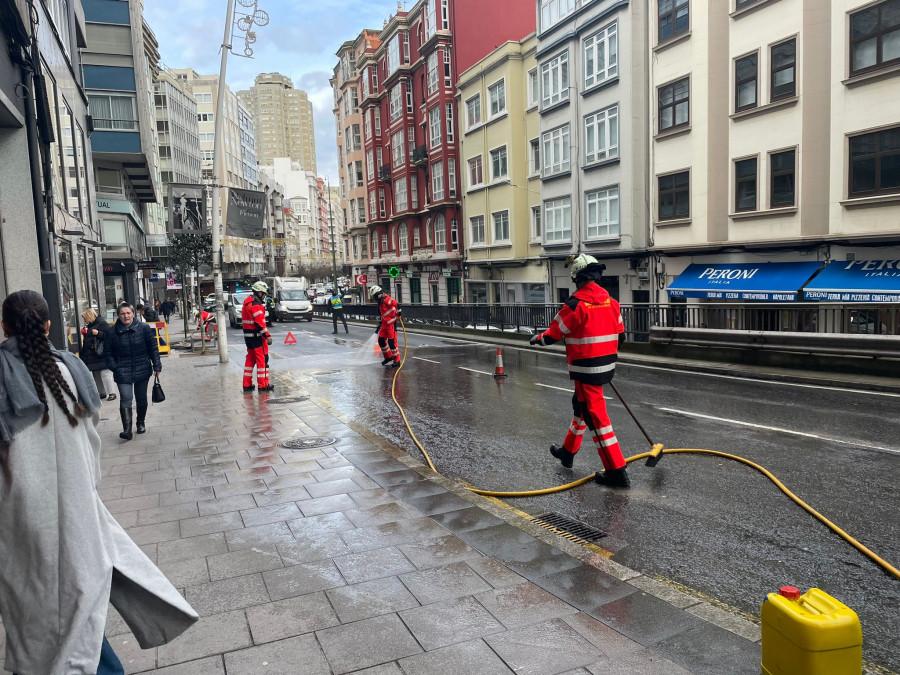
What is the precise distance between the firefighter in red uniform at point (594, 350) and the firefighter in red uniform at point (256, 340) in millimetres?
7714

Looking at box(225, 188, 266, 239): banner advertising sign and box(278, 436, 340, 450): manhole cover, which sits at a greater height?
box(225, 188, 266, 239): banner advertising sign

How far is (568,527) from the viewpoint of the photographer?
17.5 feet

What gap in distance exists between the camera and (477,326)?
2758cm

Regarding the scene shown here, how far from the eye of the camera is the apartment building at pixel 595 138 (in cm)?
2595

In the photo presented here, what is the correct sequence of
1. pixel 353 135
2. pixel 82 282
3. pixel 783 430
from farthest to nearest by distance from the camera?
pixel 353 135
pixel 82 282
pixel 783 430

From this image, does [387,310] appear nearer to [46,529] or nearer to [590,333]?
[590,333]

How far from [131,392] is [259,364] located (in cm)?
408

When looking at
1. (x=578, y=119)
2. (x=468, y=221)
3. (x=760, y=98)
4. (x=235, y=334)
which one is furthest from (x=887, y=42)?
(x=235, y=334)

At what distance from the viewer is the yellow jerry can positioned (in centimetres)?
257

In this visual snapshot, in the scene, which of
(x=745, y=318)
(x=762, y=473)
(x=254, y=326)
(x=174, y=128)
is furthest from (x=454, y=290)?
(x=174, y=128)

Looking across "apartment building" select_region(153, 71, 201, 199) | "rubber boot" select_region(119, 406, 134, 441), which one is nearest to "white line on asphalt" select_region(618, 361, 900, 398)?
"rubber boot" select_region(119, 406, 134, 441)

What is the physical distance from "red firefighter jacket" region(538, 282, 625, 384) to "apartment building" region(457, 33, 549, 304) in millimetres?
26594

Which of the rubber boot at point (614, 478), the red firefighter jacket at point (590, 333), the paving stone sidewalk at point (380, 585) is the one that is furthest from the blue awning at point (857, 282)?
the paving stone sidewalk at point (380, 585)

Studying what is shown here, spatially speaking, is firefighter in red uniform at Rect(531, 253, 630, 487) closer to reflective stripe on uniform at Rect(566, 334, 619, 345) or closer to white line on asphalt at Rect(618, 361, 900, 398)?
reflective stripe on uniform at Rect(566, 334, 619, 345)
